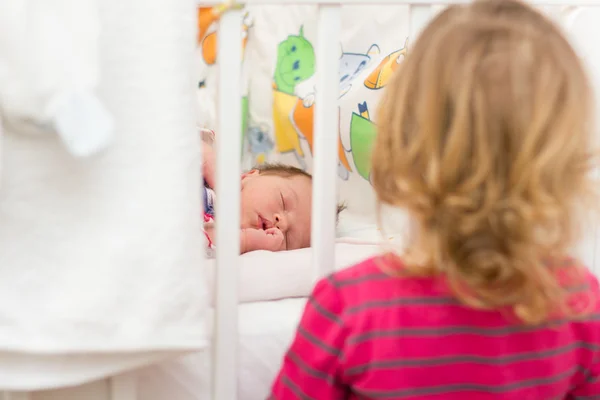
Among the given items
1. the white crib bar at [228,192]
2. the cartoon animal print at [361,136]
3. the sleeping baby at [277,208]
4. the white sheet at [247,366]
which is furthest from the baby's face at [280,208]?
the white crib bar at [228,192]

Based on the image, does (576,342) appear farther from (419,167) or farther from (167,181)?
(167,181)

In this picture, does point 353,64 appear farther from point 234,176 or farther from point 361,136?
point 234,176

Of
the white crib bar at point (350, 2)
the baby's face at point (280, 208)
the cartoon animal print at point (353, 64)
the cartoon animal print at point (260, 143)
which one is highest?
Answer: the white crib bar at point (350, 2)

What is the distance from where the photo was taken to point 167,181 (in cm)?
67

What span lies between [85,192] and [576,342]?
50 cm

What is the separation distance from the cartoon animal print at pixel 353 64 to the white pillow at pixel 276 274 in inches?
Answer: 21.5

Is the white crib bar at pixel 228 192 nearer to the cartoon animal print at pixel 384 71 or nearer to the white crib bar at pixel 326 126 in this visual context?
the white crib bar at pixel 326 126

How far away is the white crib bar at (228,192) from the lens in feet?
2.34

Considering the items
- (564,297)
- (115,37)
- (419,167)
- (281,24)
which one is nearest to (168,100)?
(115,37)

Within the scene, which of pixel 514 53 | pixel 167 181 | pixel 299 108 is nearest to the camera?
pixel 514 53

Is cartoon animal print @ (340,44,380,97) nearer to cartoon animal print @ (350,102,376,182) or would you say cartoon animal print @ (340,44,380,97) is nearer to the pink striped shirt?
cartoon animal print @ (350,102,376,182)

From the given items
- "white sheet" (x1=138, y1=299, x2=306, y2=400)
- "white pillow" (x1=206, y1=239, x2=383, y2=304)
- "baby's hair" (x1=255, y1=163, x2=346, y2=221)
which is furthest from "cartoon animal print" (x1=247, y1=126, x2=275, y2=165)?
"white sheet" (x1=138, y1=299, x2=306, y2=400)

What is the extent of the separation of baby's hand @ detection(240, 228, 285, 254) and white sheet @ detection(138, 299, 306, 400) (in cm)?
31

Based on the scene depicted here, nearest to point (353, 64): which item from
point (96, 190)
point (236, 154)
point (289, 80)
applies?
point (289, 80)
